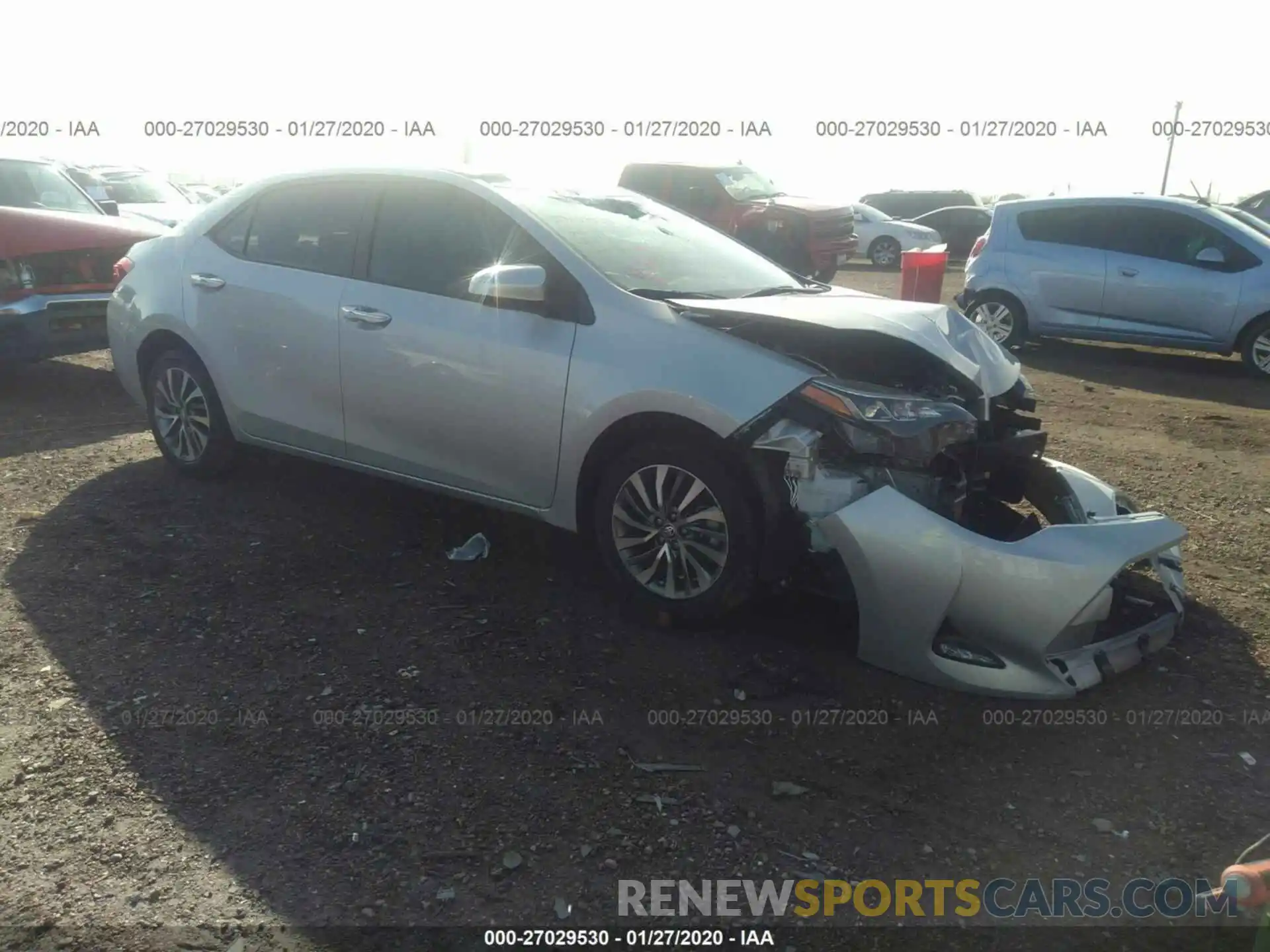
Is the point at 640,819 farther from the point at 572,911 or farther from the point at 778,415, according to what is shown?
the point at 778,415

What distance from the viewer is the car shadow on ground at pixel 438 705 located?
9.35 feet

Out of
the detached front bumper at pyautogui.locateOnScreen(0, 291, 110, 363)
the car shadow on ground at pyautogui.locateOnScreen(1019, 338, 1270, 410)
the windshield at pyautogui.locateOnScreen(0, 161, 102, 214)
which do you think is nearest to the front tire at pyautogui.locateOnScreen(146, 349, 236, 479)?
the detached front bumper at pyautogui.locateOnScreen(0, 291, 110, 363)

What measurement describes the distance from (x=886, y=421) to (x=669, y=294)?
43.9 inches

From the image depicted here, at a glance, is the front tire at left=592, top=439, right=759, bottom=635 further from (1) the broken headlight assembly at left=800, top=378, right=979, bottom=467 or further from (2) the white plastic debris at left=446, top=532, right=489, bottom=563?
(2) the white plastic debris at left=446, top=532, right=489, bottom=563

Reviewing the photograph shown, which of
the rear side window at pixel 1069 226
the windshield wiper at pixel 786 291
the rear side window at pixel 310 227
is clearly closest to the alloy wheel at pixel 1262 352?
the rear side window at pixel 1069 226

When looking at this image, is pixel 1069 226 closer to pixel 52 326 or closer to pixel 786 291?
pixel 786 291

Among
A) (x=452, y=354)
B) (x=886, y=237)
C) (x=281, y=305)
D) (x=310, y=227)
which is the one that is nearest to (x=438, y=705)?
(x=452, y=354)

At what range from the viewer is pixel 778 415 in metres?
3.72

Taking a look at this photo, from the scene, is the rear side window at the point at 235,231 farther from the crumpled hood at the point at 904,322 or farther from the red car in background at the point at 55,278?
the red car in background at the point at 55,278

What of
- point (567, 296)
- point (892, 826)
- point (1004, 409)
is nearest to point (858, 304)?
point (1004, 409)

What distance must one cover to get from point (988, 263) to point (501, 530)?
784 cm

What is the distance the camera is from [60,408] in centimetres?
778

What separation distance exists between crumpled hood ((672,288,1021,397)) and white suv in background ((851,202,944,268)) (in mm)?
20557

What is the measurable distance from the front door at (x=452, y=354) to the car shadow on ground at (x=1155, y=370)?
6.80 m
